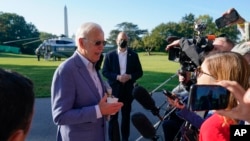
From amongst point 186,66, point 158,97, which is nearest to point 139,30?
point 158,97

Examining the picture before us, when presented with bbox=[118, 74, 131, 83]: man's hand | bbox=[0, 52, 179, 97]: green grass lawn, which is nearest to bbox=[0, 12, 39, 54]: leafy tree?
bbox=[0, 52, 179, 97]: green grass lawn

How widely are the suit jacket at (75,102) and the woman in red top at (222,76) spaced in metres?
1.26

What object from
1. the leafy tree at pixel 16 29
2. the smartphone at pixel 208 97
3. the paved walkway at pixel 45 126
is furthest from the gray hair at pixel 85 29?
the leafy tree at pixel 16 29

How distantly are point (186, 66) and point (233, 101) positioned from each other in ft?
7.19

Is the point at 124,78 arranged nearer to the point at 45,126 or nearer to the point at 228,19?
the point at 45,126

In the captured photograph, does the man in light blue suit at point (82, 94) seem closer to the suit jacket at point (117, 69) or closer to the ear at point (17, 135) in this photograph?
the ear at point (17, 135)

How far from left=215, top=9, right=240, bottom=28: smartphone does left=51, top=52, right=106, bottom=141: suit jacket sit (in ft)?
4.71

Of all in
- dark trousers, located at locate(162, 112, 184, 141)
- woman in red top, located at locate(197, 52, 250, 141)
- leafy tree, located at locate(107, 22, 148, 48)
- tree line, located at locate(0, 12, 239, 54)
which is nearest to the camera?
woman in red top, located at locate(197, 52, 250, 141)

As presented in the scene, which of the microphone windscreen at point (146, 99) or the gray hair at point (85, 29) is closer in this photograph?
the gray hair at point (85, 29)

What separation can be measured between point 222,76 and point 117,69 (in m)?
4.57

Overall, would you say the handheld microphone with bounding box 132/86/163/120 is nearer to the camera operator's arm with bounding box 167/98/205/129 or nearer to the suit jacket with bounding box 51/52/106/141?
the camera operator's arm with bounding box 167/98/205/129

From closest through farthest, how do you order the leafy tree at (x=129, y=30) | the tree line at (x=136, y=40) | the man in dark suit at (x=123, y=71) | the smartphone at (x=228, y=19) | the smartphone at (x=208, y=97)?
1. the smartphone at (x=208, y=97)
2. the smartphone at (x=228, y=19)
3. the man in dark suit at (x=123, y=71)
4. the tree line at (x=136, y=40)
5. the leafy tree at (x=129, y=30)

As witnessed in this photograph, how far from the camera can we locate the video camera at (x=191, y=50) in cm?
354

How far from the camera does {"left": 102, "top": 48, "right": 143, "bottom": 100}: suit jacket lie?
6.64 metres
